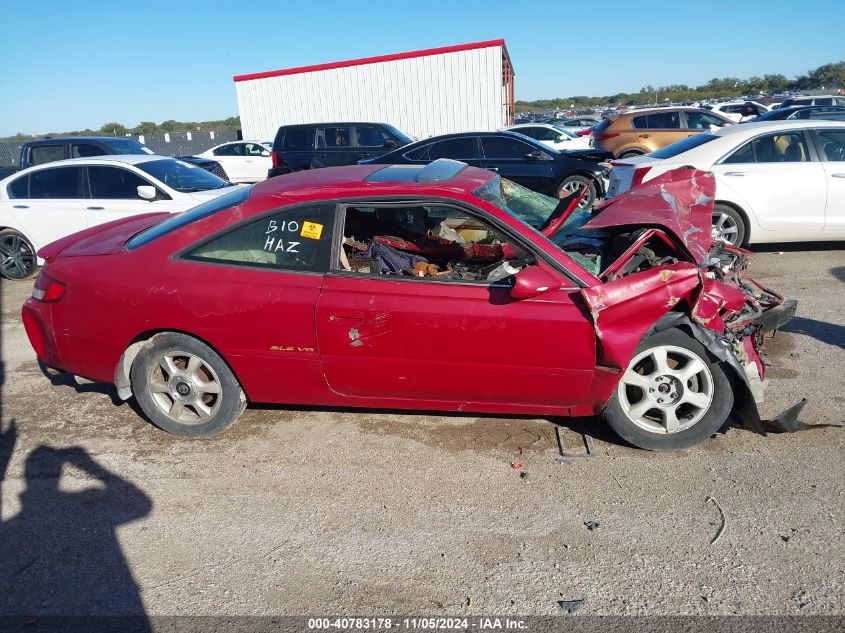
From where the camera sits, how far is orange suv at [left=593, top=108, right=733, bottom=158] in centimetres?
1558

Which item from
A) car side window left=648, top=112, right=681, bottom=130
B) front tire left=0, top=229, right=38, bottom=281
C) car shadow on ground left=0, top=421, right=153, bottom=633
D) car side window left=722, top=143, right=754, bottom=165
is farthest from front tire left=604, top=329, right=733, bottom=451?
car side window left=648, top=112, right=681, bottom=130

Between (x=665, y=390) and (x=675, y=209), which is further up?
(x=675, y=209)

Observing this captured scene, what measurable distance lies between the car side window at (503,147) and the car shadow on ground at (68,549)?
8.91m

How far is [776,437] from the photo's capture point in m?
3.78

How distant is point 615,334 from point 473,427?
1138mm

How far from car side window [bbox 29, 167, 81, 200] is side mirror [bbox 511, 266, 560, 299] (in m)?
6.95

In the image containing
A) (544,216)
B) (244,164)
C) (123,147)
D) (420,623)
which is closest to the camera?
(420,623)

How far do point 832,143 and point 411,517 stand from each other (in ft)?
22.6

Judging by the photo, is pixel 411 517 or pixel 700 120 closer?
pixel 411 517

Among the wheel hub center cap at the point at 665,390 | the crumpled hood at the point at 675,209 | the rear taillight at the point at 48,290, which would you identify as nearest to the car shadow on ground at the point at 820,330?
the crumpled hood at the point at 675,209

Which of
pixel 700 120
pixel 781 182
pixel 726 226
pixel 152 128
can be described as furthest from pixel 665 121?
pixel 152 128

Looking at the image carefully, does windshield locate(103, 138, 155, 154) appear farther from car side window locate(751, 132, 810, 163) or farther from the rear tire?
car side window locate(751, 132, 810, 163)

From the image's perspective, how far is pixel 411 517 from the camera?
125 inches

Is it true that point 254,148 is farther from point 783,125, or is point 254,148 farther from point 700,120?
point 783,125
